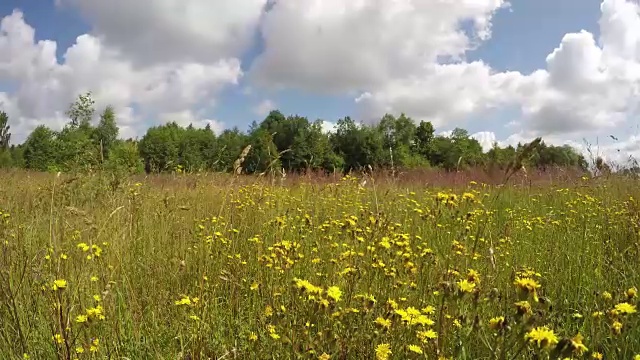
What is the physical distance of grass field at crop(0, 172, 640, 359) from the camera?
4.88 ft

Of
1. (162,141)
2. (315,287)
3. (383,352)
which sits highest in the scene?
(162,141)

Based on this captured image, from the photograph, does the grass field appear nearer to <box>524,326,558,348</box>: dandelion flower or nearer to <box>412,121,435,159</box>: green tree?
<box>524,326,558,348</box>: dandelion flower

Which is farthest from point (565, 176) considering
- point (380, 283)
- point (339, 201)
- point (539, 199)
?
point (380, 283)

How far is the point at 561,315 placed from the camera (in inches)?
91.4

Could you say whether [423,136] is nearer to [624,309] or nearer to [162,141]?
[162,141]

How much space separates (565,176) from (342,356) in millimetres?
6728

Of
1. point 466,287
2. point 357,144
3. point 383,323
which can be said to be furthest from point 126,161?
point 357,144

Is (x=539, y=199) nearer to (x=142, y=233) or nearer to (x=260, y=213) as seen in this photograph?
(x=260, y=213)

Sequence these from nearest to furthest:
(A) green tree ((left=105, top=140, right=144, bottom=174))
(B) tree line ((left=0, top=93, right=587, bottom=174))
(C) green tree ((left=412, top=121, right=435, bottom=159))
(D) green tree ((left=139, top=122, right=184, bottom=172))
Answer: (A) green tree ((left=105, top=140, right=144, bottom=174)) < (B) tree line ((left=0, top=93, right=587, bottom=174)) < (D) green tree ((left=139, top=122, right=184, bottom=172)) < (C) green tree ((left=412, top=121, right=435, bottom=159))

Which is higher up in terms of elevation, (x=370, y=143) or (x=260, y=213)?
(x=370, y=143)

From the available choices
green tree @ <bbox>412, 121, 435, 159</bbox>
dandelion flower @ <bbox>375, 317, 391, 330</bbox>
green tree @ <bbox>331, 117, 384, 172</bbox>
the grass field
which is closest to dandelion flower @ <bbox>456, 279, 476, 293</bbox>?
the grass field

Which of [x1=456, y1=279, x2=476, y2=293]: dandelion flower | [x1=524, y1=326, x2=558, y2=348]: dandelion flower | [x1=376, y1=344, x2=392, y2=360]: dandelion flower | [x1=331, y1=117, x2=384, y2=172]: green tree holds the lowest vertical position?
[x1=376, y1=344, x2=392, y2=360]: dandelion flower

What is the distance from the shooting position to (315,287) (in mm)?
1521

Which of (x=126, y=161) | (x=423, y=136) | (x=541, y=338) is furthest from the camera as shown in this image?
(x=423, y=136)
